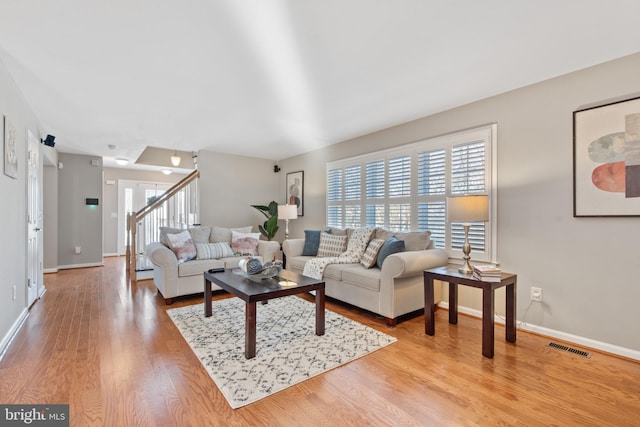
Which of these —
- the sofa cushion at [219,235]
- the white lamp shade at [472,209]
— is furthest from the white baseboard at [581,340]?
the sofa cushion at [219,235]

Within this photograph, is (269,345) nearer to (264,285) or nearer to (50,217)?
(264,285)

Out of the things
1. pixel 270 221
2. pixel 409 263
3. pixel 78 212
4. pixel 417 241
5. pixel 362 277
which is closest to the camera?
pixel 409 263

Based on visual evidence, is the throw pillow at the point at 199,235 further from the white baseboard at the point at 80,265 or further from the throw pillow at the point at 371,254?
the white baseboard at the point at 80,265

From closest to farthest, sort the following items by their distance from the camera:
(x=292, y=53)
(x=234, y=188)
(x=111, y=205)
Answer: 1. (x=292, y=53)
2. (x=234, y=188)
3. (x=111, y=205)

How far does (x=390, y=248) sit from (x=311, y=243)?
1.46 m

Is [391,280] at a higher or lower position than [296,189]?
lower

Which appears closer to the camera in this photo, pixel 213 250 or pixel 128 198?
pixel 213 250

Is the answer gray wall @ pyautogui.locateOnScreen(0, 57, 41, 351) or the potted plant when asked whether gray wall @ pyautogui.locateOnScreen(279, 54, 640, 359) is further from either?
gray wall @ pyautogui.locateOnScreen(0, 57, 41, 351)

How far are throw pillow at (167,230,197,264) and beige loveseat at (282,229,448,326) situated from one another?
71.8 inches

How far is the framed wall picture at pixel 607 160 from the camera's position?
226 cm

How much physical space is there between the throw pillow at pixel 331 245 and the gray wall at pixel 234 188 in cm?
210

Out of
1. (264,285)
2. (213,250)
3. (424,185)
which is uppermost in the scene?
(424,185)

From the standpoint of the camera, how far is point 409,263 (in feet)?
9.43

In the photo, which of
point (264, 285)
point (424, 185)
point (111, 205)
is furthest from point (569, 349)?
point (111, 205)
